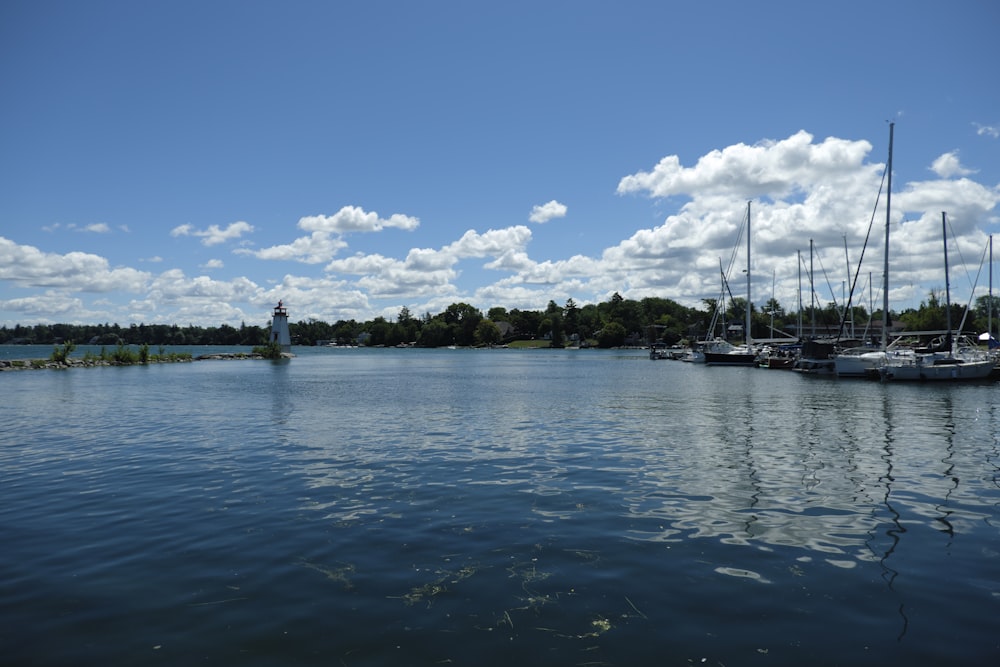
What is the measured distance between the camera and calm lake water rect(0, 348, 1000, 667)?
791 centimetres

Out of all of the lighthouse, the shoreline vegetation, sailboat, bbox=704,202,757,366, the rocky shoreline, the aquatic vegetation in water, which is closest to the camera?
the aquatic vegetation in water

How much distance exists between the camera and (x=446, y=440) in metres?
25.7

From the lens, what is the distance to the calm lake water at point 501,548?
7914 mm

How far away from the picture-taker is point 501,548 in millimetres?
11641

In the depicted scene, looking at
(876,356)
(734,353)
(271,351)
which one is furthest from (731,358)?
(271,351)

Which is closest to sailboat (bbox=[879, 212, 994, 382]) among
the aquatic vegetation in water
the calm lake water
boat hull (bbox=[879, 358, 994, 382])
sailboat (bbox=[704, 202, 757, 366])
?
boat hull (bbox=[879, 358, 994, 382])

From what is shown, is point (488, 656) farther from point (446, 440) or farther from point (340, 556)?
point (446, 440)

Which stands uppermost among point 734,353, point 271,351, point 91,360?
point 271,351

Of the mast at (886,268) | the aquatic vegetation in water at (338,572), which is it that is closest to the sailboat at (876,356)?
the mast at (886,268)

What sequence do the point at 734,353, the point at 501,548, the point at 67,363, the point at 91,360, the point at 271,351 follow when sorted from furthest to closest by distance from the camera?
1. the point at 271,351
2. the point at 734,353
3. the point at 91,360
4. the point at 67,363
5. the point at 501,548

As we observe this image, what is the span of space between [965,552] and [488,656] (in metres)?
9.95

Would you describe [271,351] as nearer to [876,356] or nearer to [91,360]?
[91,360]

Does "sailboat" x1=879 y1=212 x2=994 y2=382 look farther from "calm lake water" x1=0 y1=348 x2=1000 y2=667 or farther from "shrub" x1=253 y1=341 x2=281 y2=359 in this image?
"shrub" x1=253 y1=341 x2=281 y2=359

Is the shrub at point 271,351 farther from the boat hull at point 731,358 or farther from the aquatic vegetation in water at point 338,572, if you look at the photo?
the aquatic vegetation in water at point 338,572
